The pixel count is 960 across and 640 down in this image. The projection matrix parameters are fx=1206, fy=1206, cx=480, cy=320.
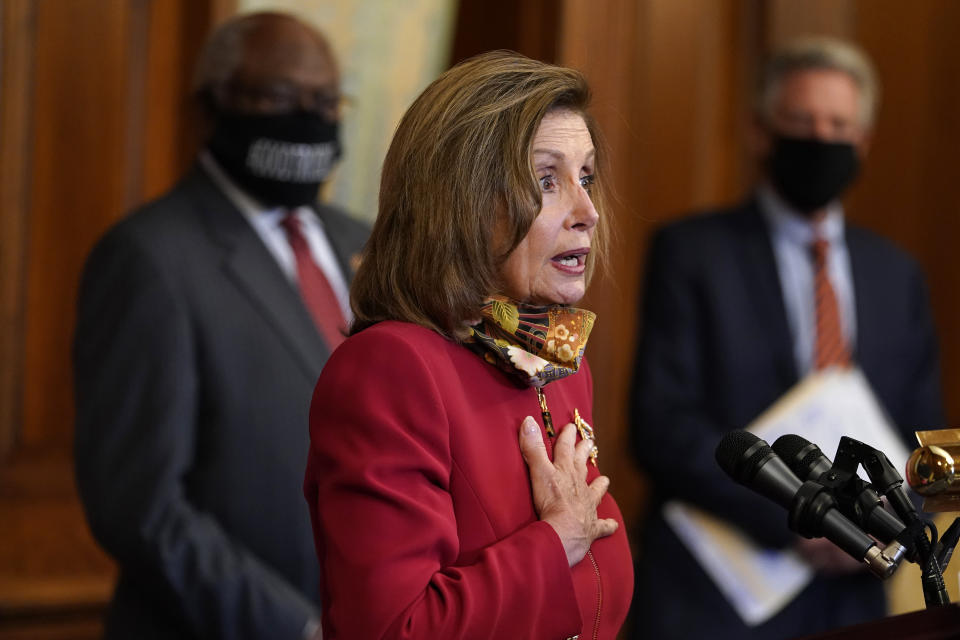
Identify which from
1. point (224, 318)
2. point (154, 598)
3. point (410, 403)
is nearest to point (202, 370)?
point (224, 318)

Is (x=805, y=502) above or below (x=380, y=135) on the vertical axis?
above

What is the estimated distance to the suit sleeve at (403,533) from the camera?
1.32 meters

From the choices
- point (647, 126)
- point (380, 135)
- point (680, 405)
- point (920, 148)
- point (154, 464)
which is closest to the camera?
point (154, 464)

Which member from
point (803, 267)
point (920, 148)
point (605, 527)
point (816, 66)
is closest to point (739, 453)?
point (605, 527)

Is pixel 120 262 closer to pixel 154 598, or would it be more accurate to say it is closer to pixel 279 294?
pixel 279 294

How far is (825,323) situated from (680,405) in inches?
18.6

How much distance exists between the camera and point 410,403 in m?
1.37

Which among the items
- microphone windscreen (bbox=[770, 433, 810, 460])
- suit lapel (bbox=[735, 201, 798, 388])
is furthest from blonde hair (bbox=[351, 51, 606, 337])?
suit lapel (bbox=[735, 201, 798, 388])

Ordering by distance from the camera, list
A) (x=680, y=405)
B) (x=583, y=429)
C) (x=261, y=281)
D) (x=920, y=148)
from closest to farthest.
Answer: (x=583, y=429)
(x=261, y=281)
(x=680, y=405)
(x=920, y=148)

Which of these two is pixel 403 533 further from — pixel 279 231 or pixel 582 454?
pixel 279 231

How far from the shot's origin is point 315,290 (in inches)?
110

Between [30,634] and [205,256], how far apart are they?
1.53 meters

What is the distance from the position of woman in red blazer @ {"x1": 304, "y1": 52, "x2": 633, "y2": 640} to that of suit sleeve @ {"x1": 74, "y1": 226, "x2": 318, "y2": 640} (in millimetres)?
1084

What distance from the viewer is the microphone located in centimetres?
136
